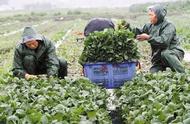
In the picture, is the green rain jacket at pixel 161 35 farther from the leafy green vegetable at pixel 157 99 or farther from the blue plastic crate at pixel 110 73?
the leafy green vegetable at pixel 157 99

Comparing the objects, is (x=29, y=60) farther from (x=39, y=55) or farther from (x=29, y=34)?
(x=29, y=34)

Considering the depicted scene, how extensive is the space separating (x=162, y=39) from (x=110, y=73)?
1183mm

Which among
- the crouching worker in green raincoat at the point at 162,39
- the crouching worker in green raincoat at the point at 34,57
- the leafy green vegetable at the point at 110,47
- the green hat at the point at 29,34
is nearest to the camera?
the green hat at the point at 29,34

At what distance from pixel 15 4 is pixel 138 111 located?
183 meters

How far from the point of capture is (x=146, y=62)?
52.1ft

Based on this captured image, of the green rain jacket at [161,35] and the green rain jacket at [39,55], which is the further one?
the green rain jacket at [161,35]

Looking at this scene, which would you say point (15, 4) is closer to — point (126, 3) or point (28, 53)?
point (126, 3)

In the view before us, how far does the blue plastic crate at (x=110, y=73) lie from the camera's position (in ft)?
29.2

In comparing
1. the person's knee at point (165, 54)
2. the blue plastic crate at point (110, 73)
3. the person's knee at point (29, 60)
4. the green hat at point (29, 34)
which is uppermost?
the green hat at point (29, 34)

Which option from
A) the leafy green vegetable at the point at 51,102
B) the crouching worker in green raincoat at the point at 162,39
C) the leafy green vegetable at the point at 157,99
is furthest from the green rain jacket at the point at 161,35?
the leafy green vegetable at the point at 51,102

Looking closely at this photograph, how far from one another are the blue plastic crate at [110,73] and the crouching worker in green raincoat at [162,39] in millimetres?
621

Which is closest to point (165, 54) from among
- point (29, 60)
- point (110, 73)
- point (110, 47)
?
point (110, 47)

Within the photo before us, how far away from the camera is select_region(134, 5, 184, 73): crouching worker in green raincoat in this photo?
939cm

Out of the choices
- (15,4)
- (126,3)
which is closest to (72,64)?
(126,3)
